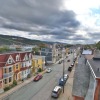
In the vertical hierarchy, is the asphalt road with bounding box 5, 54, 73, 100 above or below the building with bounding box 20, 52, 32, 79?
below

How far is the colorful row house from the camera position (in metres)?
37.5

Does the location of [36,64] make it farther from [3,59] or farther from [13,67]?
[3,59]

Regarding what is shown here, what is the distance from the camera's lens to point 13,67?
4200 cm

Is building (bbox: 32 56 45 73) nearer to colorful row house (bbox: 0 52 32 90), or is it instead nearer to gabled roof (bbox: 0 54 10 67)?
colorful row house (bbox: 0 52 32 90)

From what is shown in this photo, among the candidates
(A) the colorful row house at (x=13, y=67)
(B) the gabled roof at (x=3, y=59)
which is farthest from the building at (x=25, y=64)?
(B) the gabled roof at (x=3, y=59)

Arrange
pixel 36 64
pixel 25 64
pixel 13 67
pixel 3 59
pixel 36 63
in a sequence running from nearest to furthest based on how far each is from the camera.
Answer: pixel 3 59, pixel 13 67, pixel 25 64, pixel 36 64, pixel 36 63

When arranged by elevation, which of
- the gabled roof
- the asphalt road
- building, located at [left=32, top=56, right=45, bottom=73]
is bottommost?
the asphalt road

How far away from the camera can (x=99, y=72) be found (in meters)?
14.3

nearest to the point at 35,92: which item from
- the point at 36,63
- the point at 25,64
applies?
the point at 25,64

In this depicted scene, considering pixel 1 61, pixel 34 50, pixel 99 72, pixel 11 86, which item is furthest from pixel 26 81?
pixel 34 50

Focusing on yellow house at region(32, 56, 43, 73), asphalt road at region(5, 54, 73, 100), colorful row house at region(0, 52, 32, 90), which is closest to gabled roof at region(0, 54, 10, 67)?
colorful row house at region(0, 52, 32, 90)

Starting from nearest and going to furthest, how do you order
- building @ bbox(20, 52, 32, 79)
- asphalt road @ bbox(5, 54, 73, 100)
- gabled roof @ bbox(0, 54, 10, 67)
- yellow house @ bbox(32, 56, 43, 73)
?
asphalt road @ bbox(5, 54, 73, 100) → gabled roof @ bbox(0, 54, 10, 67) → building @ bbox(20, 52, 32, 79) → yellow house @ bbox(32, 56, 43, 73)

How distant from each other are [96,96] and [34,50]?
75.9 m

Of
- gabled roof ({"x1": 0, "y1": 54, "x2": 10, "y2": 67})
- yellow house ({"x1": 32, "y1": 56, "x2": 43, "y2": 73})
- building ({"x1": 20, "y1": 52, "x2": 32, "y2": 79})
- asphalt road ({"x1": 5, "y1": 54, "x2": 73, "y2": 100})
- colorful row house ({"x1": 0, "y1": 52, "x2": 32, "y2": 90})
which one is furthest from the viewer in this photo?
yellow house ({"x1": 32, "y1": 56, "x2": 43, "y2": 73})
